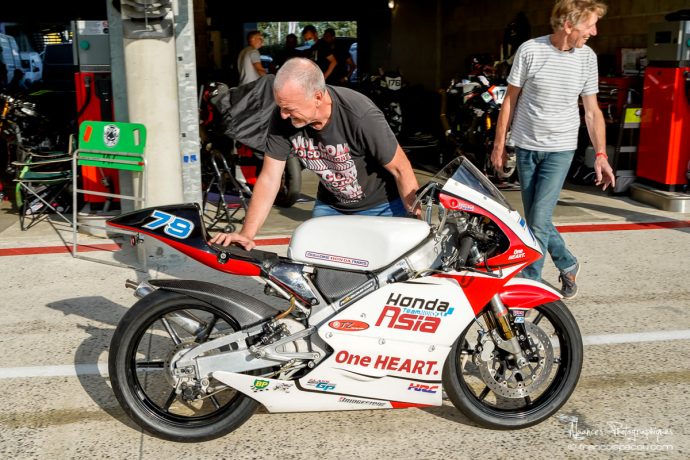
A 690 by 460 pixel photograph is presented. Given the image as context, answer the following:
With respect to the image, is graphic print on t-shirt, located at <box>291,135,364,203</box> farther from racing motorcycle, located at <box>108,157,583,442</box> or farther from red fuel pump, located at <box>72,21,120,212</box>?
red fuel pump, located at <box>72,21,120,212</box>

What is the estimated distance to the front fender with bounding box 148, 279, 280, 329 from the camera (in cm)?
340

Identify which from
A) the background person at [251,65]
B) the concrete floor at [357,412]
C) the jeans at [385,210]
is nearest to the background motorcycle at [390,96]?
the background person at [251,65]

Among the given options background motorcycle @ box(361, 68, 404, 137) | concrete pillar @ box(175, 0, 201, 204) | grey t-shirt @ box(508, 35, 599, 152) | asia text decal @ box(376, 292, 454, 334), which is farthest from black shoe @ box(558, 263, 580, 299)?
background motorcycle @ box(361, 68, 404, 137)

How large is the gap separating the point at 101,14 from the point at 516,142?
31.3m

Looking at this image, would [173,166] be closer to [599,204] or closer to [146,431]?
[146,431]

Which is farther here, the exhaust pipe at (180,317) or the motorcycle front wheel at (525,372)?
the motorcycle front wheel at (525,372)

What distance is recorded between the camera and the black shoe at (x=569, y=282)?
538cm

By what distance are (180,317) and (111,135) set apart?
134 inches

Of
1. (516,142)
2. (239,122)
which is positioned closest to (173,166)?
(239,122)

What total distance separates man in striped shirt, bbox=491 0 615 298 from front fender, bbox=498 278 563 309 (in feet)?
4.91

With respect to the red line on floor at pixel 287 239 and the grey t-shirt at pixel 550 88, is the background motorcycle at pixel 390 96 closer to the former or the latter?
the red line on floor at pixel 287 239

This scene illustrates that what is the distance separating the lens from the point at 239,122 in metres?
7.43

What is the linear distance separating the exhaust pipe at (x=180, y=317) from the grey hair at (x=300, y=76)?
3.35ft

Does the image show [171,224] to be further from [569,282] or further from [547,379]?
[569,282]
